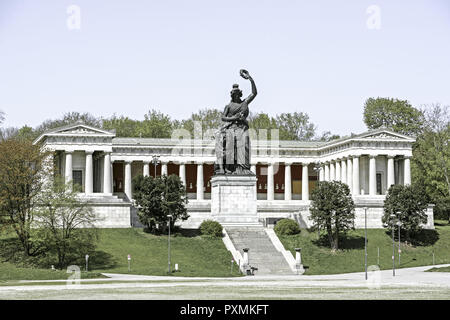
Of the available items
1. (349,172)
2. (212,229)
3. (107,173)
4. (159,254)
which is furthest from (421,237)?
(107,173)

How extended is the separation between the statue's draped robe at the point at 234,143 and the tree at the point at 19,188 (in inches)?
672

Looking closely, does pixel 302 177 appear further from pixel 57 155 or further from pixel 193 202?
pixel 57 155

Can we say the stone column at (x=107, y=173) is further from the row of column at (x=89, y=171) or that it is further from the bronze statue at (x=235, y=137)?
the bronze statue at (x=235, y=137)

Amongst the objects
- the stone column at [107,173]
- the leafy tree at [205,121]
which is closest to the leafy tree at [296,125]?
the leafy tree at [205,121]

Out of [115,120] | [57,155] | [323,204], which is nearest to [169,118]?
[115,120]

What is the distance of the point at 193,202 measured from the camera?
10506 centimetres

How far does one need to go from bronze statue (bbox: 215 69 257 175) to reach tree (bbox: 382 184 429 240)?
17.8m

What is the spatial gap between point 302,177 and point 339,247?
37689 mm

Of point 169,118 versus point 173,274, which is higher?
point 169,118

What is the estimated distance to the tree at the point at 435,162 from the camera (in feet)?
327

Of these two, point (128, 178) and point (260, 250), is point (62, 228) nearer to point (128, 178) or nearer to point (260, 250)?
point (260, 250)

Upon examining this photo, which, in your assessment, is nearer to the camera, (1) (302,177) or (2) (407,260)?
(2) (407,260)

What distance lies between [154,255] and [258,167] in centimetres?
4715

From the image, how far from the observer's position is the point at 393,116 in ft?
391
